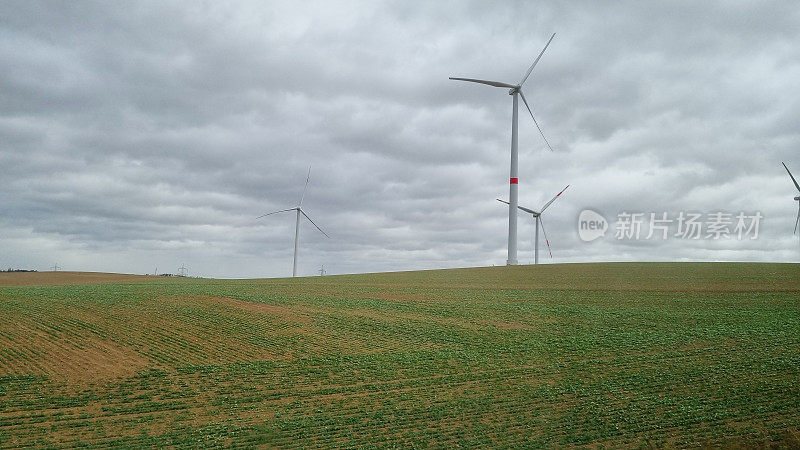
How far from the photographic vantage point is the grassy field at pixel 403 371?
23219mm

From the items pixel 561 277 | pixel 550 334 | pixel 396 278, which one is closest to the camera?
pixel 550 334

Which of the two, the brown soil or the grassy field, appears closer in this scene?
the grassy field

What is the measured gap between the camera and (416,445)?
21984 mm

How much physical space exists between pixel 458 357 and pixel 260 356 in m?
12.2

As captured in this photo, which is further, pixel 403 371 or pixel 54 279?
pixel 54 279

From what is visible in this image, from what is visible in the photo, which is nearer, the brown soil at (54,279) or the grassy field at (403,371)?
the grassy field at (403,371)

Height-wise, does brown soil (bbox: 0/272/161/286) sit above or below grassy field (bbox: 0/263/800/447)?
above

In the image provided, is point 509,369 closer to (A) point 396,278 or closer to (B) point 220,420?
(B) point 220,420

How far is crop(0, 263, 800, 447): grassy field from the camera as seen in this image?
23.2m

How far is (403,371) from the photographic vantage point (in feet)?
102

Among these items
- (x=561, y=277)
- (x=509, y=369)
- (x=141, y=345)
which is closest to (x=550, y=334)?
(x=509, y=369)

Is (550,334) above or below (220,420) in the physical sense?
above

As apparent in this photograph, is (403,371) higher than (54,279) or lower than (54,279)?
lower

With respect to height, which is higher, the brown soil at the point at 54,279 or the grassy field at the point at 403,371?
the brown soil at the point at 54,279
